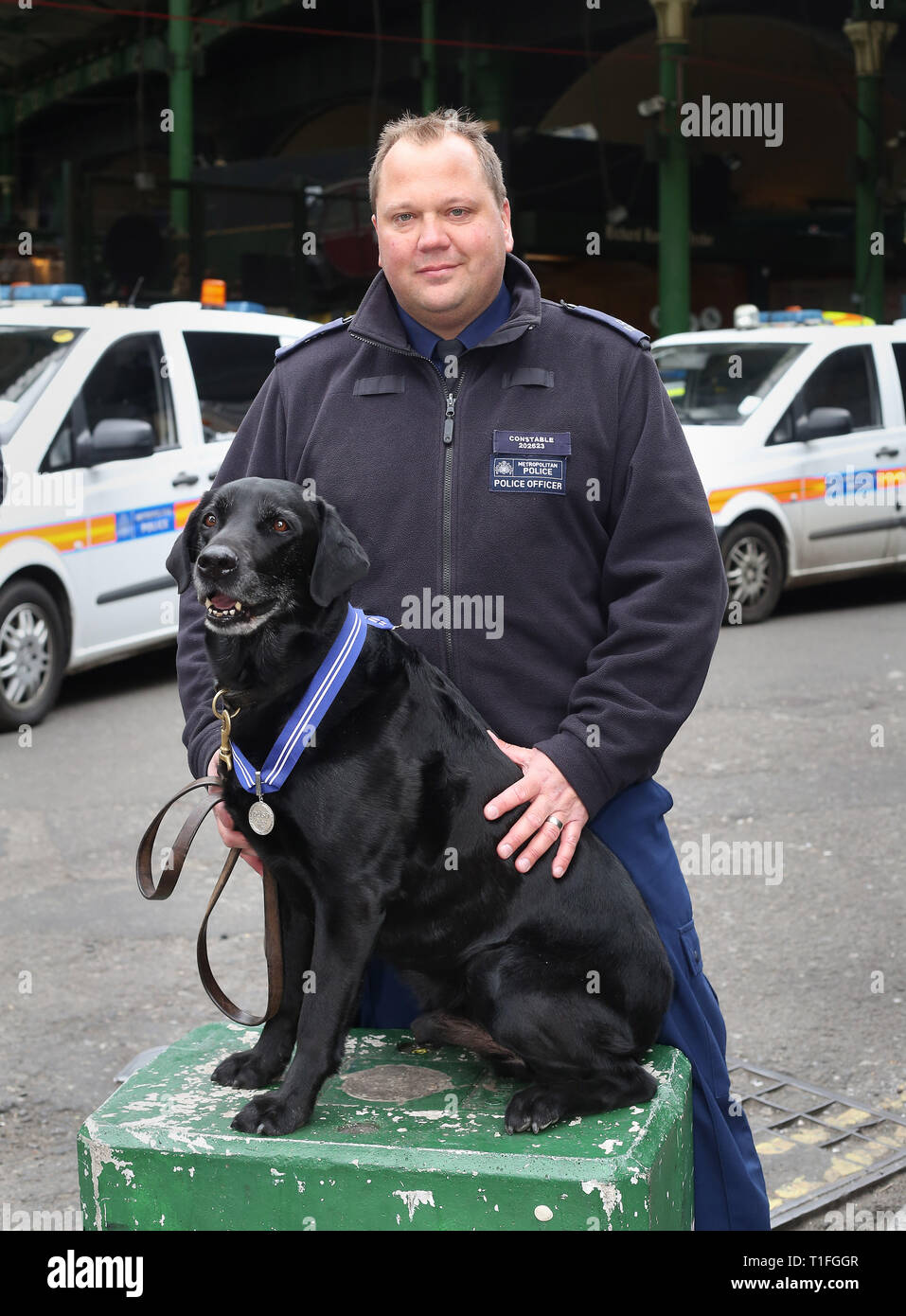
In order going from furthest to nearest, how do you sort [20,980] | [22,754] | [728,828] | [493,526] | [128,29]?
[128,29] → [22,754] → [728,828] → [20,980] → [493,526]

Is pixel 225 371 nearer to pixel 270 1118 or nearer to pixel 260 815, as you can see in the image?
pixel 260 815

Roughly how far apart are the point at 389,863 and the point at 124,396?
664 centimetres

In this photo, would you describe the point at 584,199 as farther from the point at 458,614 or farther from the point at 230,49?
the point at 458,614

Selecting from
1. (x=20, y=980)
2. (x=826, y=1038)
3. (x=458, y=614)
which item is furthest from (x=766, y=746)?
(x=458, y=614)

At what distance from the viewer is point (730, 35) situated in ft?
69.2

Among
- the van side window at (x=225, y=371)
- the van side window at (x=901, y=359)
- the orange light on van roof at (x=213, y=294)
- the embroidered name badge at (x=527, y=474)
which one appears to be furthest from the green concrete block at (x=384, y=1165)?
the van side window at (x=901, y=359)

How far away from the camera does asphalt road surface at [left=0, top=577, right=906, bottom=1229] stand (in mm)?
4371

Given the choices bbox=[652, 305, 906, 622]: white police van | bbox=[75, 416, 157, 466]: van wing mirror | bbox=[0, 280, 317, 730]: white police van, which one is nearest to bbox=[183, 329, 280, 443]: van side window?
bbox=[0, 280, 317, 730]: white police van

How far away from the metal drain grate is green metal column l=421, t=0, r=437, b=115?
17384 millimetres

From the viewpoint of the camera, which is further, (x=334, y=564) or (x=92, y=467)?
(x=92, y=467)

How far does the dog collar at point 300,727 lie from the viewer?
243 cm

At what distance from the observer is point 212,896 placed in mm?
2719

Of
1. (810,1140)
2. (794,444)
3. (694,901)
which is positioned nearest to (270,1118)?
(810,1140)
